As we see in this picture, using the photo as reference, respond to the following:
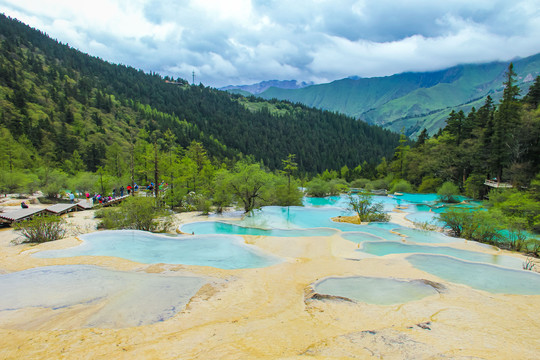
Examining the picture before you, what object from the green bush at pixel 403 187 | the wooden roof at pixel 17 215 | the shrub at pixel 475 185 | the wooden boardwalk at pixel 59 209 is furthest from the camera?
the green bush at pixel 403 187

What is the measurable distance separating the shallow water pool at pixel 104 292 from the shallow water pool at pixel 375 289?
3.87 metres

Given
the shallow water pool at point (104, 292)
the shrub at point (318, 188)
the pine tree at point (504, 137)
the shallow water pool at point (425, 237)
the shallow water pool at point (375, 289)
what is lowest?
the shallow water pool at point (425, 237)

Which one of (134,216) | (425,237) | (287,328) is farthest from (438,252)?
(134,216)

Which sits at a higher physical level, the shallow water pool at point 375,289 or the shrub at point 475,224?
the shrub at point 475,224

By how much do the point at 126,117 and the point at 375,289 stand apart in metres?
87.2

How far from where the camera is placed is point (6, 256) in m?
10.1

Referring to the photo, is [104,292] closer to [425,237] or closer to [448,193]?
[425,237]

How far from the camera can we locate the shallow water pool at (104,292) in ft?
20.3

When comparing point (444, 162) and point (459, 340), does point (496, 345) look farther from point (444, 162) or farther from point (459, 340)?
point (444, 162)

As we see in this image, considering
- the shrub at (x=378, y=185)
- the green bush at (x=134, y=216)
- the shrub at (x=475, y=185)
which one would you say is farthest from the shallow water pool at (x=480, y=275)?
the shrub at (x=378, y=185)

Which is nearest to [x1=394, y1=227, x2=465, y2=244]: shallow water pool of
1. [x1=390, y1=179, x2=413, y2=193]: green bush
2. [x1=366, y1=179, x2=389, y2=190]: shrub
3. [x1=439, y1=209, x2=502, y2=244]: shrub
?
[x1=439, y1=209, x2=502, y2=244]: shrub

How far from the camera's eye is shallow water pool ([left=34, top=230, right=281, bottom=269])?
10.8 meters

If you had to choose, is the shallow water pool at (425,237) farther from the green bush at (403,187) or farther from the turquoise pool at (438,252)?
the green bush at (403,187)

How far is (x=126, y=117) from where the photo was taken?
79.4 meters
